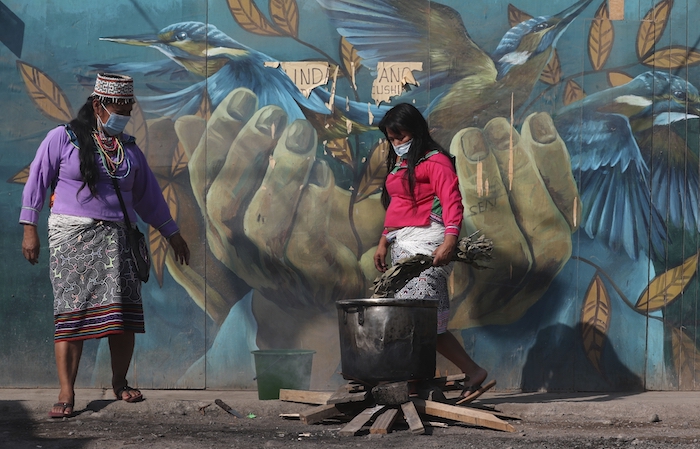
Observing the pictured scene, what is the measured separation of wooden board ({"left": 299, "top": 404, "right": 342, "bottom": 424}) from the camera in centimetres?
580

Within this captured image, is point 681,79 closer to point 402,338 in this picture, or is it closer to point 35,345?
point 402,338

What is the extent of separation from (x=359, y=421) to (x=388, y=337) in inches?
20.2

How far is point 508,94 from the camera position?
7324 millimetres

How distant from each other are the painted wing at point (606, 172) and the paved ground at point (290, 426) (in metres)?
1.34

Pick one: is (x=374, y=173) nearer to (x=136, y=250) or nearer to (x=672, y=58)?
(x=136, y=250)

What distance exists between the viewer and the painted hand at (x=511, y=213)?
24.0ft

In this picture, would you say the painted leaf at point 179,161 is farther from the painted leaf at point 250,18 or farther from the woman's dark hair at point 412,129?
the woman's dark hair at point 412,129

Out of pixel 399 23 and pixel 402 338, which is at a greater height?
pixel 399 23

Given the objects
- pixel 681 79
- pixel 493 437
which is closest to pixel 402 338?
pixel 493 437

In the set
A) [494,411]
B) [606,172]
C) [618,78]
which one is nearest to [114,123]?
[494,411]

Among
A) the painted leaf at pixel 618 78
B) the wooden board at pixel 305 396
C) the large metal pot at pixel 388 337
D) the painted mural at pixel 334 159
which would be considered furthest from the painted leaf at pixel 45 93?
the painted leaf at pixel 618 78

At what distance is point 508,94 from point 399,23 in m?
0.97

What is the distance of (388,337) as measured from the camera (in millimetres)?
5738

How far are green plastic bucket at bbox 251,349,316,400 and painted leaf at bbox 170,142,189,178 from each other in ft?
5.13
